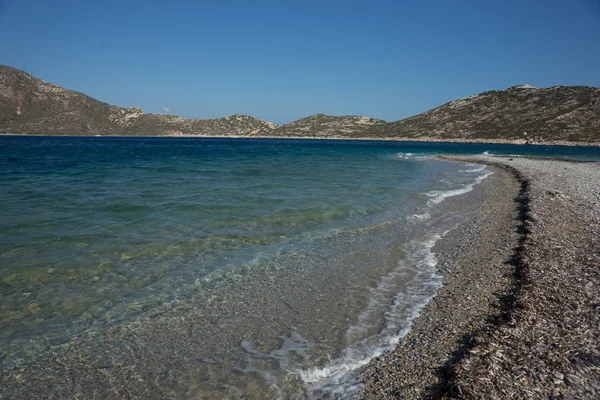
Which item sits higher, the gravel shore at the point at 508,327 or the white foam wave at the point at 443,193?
the gravel shore at the point at 508,327

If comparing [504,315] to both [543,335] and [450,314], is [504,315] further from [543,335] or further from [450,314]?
[450,314]

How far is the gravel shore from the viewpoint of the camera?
4.68 metres

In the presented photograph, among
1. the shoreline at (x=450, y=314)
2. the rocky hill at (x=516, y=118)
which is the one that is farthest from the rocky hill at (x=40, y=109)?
the shoreline at (x=450, y=314)

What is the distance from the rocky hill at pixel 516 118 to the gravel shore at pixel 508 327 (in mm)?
110308

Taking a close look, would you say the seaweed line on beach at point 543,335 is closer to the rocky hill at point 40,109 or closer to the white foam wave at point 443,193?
the white foam wave at point 443,193

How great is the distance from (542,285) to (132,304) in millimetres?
8853

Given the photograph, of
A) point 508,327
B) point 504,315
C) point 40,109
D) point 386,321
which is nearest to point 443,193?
point 504,315

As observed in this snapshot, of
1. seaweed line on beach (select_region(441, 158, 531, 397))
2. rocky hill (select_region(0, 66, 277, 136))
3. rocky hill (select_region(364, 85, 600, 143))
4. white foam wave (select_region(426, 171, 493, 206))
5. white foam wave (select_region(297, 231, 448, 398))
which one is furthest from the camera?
rocky hill (select_region(0, 66, 277, 136))

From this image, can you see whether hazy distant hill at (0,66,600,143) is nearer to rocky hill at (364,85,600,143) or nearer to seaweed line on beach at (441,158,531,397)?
rocky hill at (364,85,600,143)

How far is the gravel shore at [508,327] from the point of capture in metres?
4.68

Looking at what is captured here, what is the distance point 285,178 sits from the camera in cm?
2923

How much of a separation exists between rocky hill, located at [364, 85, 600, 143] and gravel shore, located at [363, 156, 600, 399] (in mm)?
110308

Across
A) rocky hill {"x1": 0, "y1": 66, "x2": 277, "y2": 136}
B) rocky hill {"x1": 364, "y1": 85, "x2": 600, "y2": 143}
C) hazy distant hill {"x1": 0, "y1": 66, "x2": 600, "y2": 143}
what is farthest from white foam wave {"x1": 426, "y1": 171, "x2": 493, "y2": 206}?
rocky hill {"x1": 0, "y1": 66, "x2": 277, "y2": 136}

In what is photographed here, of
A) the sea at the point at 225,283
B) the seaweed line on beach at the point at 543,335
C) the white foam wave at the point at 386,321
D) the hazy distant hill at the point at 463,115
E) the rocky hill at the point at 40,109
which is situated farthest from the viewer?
the rocky hill at the point at 40,109
